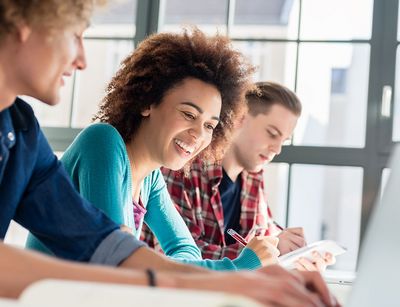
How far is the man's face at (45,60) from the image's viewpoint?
1.13m

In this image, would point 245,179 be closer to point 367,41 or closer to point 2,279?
point 367,41

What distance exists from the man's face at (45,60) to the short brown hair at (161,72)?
0.81 m

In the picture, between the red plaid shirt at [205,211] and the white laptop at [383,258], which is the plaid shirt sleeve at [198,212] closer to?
the red plaid shirt at [205,211]

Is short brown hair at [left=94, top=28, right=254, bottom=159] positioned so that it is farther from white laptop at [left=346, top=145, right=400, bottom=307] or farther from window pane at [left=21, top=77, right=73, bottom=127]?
window pane at [left=21, top=77, right=73, bottom=127]

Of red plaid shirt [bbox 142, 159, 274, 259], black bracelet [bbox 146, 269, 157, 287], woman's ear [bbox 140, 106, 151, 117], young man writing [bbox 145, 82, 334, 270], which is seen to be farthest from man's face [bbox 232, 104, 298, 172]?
black bracelet [bbox 146, 269, 157, 287]

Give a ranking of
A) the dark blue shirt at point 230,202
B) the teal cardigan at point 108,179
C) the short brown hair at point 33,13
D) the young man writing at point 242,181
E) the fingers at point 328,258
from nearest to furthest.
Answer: the short brown hair at point 33,13
the teal cardigan at point 108,179
the fingers at point 328,258
the young man writing at point 242,181
the dark blue shirt at point 230,202

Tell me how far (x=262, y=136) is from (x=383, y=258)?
74.0 inches

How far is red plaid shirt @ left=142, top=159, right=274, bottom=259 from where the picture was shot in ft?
7.98

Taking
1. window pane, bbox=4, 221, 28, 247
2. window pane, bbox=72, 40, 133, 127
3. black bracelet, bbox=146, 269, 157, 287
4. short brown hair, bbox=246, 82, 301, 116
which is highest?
window pane, bbox=72, 40, 133, 127

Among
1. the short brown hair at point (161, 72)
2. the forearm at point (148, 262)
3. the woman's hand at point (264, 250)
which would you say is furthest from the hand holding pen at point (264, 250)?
the forearm at point (148, 262)

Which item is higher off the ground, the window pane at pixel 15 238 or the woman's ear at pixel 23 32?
the woman's ear at pixel 23 32

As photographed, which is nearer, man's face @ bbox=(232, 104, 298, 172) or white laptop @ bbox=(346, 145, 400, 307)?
white laptop @ bbox=(346, 145, 400, 307)

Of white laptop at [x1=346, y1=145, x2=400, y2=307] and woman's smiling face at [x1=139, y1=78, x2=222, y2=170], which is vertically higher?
woman's smiling face at [x1=139, y1=78, x2=222, y2=170]

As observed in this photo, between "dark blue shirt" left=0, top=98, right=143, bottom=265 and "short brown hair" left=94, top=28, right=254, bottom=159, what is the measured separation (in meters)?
0.68
